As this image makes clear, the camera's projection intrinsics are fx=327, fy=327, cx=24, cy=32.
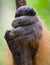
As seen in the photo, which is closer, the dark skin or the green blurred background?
the dark skin

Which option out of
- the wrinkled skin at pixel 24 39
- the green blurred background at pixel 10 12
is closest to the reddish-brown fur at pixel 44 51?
the wrinkled skin at pixel 24 39

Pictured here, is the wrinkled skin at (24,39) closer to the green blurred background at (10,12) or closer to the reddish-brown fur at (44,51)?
the reddish-brown fur at (44,51)

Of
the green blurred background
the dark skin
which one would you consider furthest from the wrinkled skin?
the green blurred background

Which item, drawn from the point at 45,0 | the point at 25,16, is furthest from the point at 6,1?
the point at 25,16

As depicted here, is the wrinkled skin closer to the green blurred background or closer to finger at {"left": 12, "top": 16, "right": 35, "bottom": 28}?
finger at {"left": 12, "top": 16, "right": 35, "bottom": 28}

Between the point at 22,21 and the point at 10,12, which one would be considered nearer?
the point at 22,21

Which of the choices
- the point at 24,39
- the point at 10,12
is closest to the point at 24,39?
the point at 24,39

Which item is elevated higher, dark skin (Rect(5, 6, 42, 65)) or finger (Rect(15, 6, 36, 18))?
finger (Rect(15, 6, 36, 18))

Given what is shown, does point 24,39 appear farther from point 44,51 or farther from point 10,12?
point 10,12
